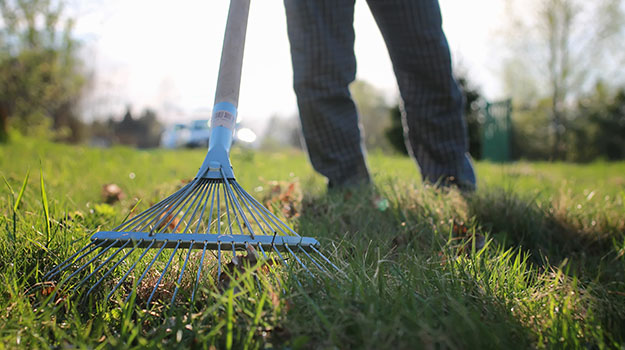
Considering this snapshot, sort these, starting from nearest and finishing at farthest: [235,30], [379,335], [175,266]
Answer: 1. [379,335]
2. [175,266]
3. [235,30]

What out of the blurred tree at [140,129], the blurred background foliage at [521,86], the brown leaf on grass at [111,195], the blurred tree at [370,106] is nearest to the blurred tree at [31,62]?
the blurred background foliage at [521,86]

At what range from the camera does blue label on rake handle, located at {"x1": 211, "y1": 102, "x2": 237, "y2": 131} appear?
1.38m

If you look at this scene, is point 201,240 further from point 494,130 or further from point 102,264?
point 494,130

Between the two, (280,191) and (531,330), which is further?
(280,191)

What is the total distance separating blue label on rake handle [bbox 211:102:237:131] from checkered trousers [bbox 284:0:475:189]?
2.25 feet

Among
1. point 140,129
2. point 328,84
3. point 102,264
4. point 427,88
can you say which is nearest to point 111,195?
point 328,84

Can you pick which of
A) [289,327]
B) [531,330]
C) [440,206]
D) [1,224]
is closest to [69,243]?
[1,224]

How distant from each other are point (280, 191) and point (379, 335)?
1.34 meters

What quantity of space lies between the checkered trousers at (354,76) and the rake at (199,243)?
612 millimetres

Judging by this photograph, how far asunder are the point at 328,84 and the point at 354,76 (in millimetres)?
168

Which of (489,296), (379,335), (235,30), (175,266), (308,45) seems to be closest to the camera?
(379,335)

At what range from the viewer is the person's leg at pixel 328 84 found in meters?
1.93

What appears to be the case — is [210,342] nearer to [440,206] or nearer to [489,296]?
[489,296]

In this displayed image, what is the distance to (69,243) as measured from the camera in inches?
44.6
